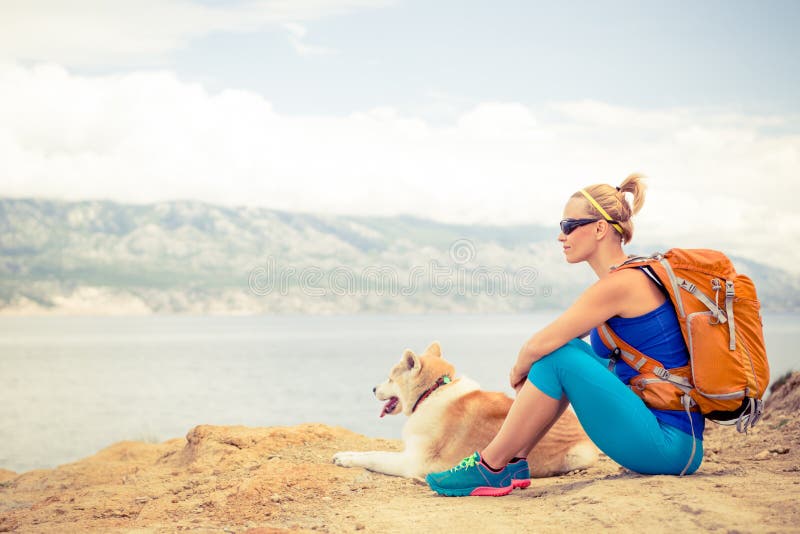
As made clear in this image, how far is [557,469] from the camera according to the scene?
21.1ft

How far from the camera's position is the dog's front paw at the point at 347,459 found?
679 centimetres

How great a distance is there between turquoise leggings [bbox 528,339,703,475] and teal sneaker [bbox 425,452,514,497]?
2.82 feet

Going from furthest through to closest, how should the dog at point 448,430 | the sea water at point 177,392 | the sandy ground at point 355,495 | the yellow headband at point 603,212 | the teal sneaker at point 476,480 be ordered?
1. the sea water at point 177,392
2. the dog at point 448,430
3. the teal sneaker at point 476,480
4. the yellow headband at point 603,212
5. the sandy ground at point 355,495

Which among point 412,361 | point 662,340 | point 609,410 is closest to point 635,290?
point 662,340

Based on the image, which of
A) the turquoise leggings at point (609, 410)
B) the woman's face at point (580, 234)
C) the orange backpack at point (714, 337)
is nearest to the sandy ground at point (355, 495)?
the turquoise leggings at point (609, 410)

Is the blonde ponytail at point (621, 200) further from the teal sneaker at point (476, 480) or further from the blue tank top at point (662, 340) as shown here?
the teal sneaker at point (476, 480)

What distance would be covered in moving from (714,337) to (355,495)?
3207mm

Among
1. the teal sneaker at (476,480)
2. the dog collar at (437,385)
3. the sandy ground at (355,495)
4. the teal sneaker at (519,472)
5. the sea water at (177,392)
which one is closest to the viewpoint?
the sandy ground at (355,495)

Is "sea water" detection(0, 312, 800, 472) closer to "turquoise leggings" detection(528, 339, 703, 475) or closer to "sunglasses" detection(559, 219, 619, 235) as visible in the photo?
"turquoise leggings" detection(528, 339, 703, 475)

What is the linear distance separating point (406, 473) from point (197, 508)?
1930 mm

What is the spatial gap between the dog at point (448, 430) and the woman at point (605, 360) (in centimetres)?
134

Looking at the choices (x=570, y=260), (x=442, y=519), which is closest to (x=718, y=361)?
(x=570, y=260)

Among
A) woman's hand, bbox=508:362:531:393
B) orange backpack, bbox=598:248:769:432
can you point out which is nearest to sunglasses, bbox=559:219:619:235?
orange backpack, bbox=598:248:769:432

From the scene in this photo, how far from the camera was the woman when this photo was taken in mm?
4359
